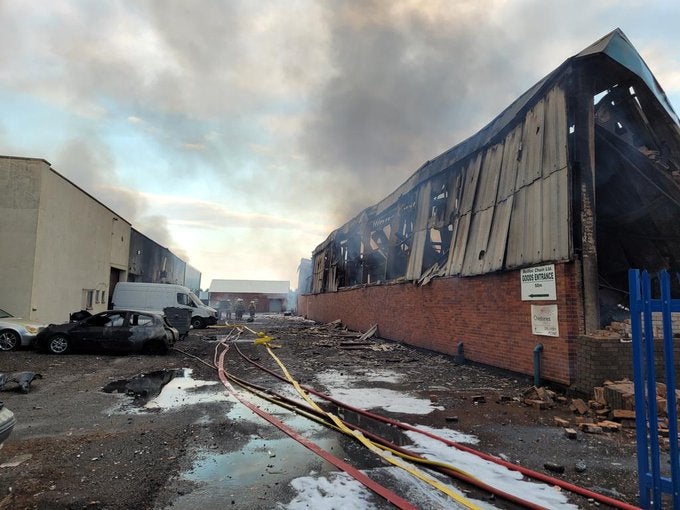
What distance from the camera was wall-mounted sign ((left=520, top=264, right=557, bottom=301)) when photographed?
806cm

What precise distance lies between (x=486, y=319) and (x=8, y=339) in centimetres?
1324

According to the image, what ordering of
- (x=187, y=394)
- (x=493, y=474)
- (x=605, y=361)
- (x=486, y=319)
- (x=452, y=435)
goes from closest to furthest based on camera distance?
(x=493, y=474) < (x=452, y=435) < (x=605, y=361) < (x=187, y=394) < (x=486, y=319)

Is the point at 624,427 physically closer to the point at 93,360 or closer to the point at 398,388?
the point at 398,388

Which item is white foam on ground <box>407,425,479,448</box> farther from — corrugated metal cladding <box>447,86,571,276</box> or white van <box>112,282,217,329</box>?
white van <box>112,282,217,329</box>

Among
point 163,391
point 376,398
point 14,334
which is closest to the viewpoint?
point 376,398

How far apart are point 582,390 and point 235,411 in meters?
5.65

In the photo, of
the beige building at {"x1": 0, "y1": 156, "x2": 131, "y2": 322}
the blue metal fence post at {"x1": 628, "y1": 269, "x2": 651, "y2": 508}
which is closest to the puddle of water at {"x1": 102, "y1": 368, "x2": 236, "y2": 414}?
the blue metal fence post at {"x1": 628, "y1": 269, "x2": 651, "y2": 508}

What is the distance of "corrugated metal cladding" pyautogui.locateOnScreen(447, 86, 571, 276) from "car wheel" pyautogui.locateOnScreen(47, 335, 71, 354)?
433 inches

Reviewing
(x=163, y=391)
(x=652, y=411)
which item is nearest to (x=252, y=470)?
(x=652, y=411)

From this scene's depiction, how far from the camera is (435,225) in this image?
13859mm

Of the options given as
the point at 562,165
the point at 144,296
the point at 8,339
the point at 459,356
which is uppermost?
the point at 562,165

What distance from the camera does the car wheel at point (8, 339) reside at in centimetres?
1224

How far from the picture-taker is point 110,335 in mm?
12195

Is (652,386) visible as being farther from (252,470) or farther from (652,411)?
(252,470)
